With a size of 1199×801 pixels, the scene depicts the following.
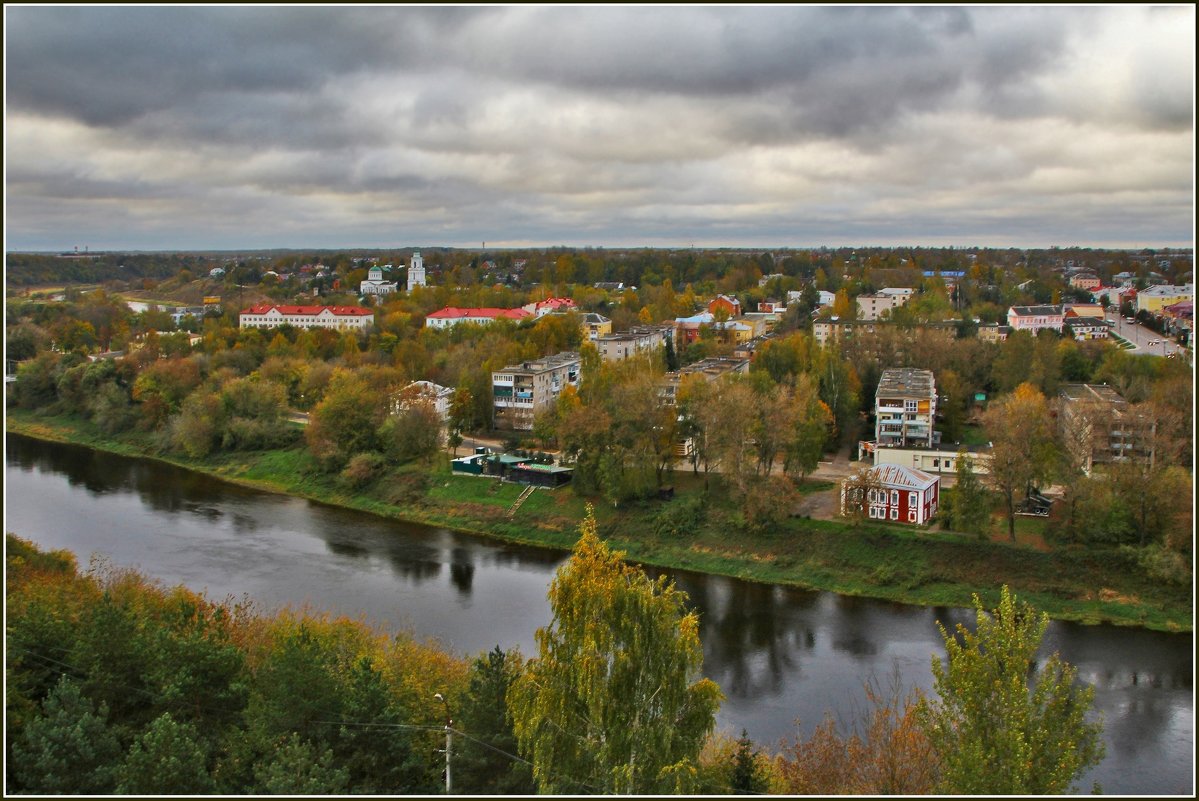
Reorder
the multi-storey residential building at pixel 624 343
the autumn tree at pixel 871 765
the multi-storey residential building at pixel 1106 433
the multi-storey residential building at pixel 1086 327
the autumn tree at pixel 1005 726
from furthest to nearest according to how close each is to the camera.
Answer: the multi-storey residential building at pixel 1086 327 → the multi-storey residential building at pixel 624 343 → the multi-storey residential building at pixel 1106 433 → the autumn tree at pixel 871 765 → the autumn tree at pixel 1005 726

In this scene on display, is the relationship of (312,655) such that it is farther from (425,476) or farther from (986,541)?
(425,476)

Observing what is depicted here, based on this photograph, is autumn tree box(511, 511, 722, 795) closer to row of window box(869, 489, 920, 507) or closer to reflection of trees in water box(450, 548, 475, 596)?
reflection of trees in water box(450, 548, 475, 596)

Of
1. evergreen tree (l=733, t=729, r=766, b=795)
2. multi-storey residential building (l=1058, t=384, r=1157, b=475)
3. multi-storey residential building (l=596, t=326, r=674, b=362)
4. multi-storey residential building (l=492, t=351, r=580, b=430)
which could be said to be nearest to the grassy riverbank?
multi-storey residential building (l=1058, t=384, r=1157, b=475)

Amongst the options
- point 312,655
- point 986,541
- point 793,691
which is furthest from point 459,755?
point 986,541

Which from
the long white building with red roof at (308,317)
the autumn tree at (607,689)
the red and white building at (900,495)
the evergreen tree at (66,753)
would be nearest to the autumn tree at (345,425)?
the red and white building at (900,495)

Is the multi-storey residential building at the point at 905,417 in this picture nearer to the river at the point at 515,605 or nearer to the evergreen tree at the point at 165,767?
the river at the point at 515,605
